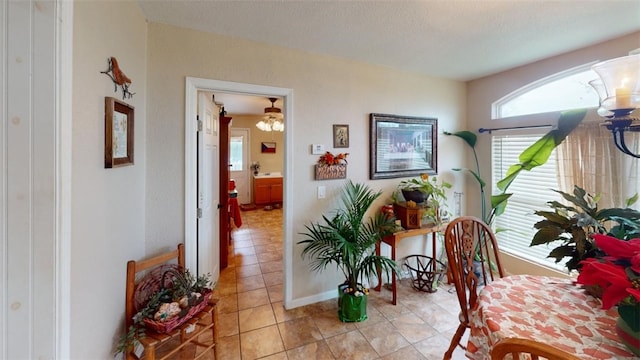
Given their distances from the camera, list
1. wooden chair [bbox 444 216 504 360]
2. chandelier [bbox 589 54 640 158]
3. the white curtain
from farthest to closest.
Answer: the white curtain < wooden chair [bbox 444 216 504 360] < chandelier [bbox 589 54 640 158]

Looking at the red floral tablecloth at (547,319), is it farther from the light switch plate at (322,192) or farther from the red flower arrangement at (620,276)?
the light switch plate at (322,192)

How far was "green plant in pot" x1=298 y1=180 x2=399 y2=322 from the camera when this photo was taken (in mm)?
2098

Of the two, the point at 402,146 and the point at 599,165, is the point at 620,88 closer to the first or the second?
the point at 599,165

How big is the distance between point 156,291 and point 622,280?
2299 millimetres

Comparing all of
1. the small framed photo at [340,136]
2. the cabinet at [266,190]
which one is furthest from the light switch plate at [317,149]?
the cabinet at [266,190]

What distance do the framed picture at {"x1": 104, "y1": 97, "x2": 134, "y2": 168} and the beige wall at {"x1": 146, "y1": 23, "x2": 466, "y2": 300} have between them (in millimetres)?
336

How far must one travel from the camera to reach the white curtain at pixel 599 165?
198 centimetres

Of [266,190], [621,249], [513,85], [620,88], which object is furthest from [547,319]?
[266,190]

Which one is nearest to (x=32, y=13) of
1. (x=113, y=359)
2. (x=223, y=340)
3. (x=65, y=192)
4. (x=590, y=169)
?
(x=65, y=192)

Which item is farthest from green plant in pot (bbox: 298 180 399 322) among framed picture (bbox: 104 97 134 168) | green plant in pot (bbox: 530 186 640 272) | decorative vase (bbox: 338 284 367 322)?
framed picture (bbox: 104 97 134 168)

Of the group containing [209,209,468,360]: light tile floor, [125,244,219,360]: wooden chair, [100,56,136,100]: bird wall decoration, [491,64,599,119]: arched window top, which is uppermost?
[491,64,599,119]: arched window top

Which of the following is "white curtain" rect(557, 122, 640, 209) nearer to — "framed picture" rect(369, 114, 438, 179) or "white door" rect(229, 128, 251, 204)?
"framed picture" rect(369, 114, 438, 179)

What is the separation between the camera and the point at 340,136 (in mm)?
2457

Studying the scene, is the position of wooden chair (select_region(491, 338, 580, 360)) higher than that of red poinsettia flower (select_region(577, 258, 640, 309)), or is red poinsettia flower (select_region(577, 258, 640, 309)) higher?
red poinsettia flower (select_region(577, 258, 640, 309))
